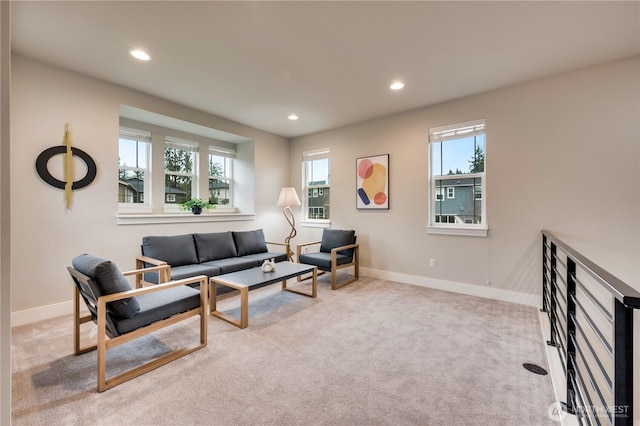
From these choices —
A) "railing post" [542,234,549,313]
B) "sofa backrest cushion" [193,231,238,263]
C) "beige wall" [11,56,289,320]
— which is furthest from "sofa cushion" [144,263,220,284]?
"railing post" [542,234,549,313]

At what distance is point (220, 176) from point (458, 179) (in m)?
4.07

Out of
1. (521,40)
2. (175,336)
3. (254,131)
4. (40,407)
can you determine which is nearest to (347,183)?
(254,131)

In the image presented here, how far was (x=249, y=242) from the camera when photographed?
4.70 meters

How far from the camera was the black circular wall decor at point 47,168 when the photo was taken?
295 cm

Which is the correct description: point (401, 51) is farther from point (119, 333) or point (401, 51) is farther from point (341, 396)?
point (119, 333)

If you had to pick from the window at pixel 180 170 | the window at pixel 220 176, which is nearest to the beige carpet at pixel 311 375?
the window at pixel 180 170

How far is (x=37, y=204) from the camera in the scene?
2.93 m

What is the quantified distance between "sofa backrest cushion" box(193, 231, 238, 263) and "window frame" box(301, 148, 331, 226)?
1.76 metres

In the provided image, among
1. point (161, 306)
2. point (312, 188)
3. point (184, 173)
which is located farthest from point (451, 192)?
point (184, 173)

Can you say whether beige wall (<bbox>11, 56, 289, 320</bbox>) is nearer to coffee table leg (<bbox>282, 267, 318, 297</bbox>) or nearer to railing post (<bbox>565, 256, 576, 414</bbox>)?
coffee table leg (<bbox>282, 267, 318, 297</bbox>)

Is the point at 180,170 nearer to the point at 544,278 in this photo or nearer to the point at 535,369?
the point at 535,369

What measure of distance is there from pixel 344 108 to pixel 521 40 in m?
2.25

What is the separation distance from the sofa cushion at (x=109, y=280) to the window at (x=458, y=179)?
12.3 ft

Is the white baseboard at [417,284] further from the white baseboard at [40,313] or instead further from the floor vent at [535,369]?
the floor vent at [535,369]
